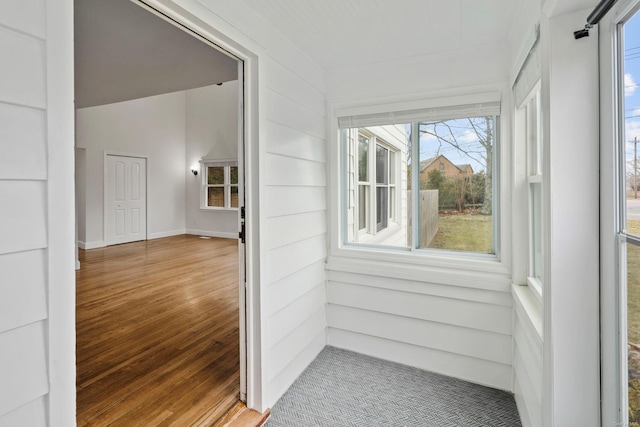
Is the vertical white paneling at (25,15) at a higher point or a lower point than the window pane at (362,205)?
higher

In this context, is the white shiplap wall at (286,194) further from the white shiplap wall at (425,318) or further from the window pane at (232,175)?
the window pane at (232,175)

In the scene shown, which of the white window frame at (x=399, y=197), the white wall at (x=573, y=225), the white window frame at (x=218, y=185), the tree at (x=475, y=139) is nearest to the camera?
the white wall at (x=573, y=225)

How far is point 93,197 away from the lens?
6488mm

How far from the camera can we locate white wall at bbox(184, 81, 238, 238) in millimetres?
7914

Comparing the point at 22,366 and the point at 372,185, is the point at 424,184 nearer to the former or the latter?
the point at 372,185

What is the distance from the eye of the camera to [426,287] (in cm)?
231

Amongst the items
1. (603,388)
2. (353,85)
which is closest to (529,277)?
(603,388)

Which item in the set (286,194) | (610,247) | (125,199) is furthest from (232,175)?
(610,247)

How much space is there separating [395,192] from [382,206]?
0.20 meters

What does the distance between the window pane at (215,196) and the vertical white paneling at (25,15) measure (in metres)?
7.61

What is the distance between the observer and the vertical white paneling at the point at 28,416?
2.69ft

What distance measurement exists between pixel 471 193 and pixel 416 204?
0.40 m

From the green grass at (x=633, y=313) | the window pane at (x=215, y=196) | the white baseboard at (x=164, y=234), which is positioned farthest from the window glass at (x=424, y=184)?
the white baseboard at (x=164, y=234)

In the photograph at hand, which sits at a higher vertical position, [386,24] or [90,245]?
[386,24]
